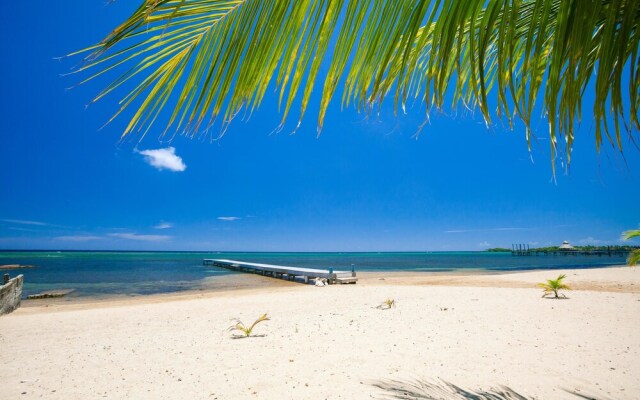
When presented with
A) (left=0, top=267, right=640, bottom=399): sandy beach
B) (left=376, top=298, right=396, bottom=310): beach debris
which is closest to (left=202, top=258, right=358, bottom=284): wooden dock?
(left=376, top=298, right=396, bottom=310): beach debris

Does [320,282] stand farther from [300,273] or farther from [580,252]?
[580,252]

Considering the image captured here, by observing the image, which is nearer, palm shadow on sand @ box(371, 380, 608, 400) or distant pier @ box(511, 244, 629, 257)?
palm shadow on sand @ box(371, 380, 608, 400)

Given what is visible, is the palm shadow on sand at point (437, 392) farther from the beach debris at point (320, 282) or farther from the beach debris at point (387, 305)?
the beach debris at point (320, 282)

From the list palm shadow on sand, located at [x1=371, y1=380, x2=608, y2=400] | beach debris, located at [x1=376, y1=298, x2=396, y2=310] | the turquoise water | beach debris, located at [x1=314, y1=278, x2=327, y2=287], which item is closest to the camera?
palm shadow on sand, located at [x1=371, y1=380, x2=608, y2=400]

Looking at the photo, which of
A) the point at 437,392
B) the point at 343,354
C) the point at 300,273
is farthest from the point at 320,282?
the point at 437,392

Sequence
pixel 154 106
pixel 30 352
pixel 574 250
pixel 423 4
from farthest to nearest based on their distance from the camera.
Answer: pixel 574 250, pixel 30 352, pixel 154 106, pixel 423 4

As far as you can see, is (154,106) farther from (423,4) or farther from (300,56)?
(423,4)

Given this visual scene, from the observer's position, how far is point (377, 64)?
913 mm

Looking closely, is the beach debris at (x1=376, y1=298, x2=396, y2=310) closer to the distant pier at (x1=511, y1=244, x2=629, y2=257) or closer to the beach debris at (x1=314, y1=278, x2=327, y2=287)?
the beach debris at (x1=314, y1=278, x2=327, y2=287)

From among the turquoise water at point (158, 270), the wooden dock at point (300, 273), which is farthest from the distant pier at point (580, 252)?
the wooden dock at point (300, 273)

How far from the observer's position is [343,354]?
581 centimetres

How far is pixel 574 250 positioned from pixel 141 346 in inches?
4266

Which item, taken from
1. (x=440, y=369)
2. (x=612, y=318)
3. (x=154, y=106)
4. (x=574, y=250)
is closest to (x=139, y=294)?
(x=440, y=369)

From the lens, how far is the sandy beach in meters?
4.49
